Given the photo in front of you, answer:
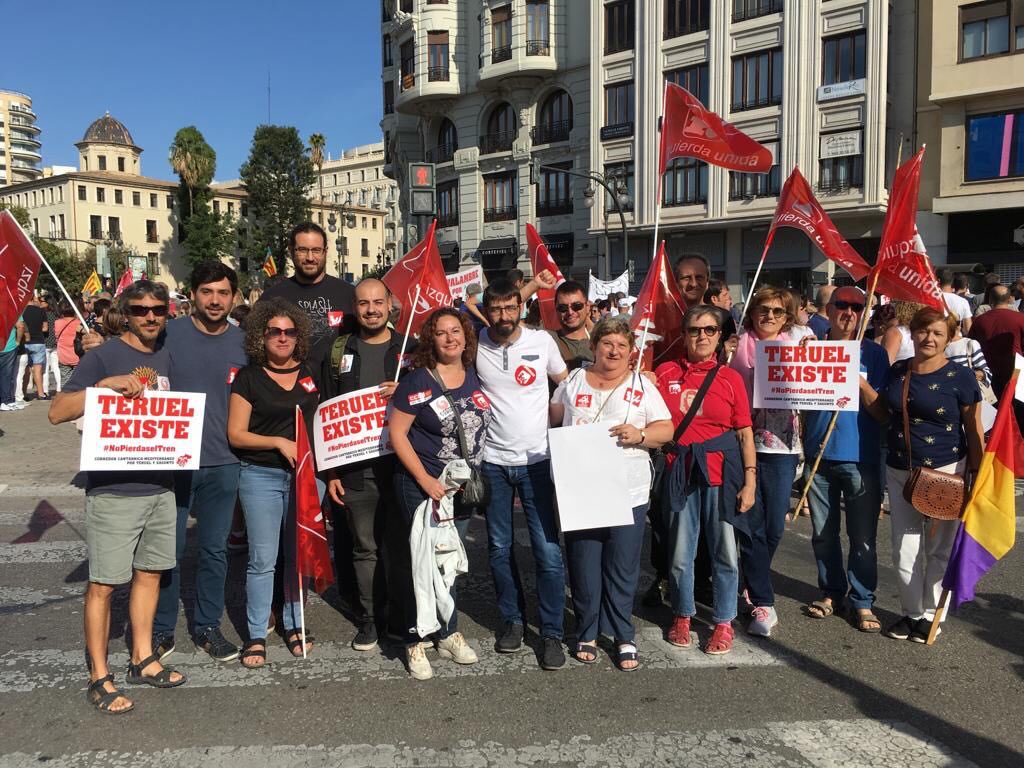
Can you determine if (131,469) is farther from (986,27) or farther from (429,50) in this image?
(429,50)

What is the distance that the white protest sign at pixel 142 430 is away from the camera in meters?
3.76

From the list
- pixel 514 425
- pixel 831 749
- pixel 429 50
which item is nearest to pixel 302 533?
pixel 514 425

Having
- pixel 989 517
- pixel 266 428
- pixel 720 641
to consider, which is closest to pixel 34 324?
pixel 266 428

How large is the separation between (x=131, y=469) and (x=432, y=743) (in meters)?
1.88

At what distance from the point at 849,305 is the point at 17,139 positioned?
645 feet

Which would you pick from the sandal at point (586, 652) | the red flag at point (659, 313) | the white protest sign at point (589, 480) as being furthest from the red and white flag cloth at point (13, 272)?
the red flag at point (659, 313)

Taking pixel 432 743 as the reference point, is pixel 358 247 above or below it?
above

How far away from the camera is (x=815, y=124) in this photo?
94.7ft

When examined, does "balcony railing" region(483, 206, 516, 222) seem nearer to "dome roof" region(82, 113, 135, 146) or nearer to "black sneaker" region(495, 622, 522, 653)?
"black sneaker" region(495, 622, 522, 653)

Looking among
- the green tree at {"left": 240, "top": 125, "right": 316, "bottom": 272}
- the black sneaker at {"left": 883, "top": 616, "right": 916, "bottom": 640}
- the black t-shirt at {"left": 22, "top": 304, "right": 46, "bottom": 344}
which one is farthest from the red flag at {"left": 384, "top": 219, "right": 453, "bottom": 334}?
the green tree at {"left": 240, "top": 125, "right": 316, "bottom": 272}

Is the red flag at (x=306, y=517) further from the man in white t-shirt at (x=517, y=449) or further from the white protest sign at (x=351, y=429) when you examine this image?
the man in white t-shirt at (x=517, y=449)

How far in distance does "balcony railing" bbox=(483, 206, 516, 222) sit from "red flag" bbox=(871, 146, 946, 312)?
110ft

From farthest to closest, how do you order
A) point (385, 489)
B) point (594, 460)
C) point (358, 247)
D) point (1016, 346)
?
point (358, 247), point (1016, 346), point (385, 489), point (594, 460)

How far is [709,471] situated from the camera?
4.45 m
